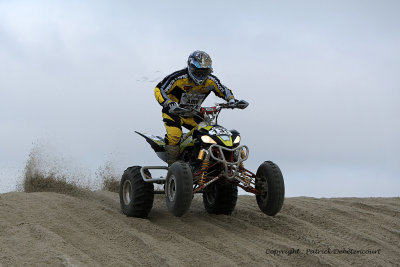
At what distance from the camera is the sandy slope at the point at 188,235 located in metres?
6.21

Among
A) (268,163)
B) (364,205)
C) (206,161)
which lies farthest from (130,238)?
(364,205)

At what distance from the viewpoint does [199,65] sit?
8.12m

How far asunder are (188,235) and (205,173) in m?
0.90

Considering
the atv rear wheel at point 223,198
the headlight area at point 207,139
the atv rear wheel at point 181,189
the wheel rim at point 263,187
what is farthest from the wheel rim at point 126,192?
the wheel rim at point 263,187

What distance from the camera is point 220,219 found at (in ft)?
28.1

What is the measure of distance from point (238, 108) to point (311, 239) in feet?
7.56

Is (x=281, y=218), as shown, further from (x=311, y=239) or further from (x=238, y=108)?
(x=238, y=108)

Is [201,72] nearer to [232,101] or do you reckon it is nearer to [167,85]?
[167,85]

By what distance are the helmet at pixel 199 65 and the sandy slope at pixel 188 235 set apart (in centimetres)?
232

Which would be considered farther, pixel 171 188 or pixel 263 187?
pixel 263 187

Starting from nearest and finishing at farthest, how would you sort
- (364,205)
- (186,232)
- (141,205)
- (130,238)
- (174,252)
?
(174,252) → (130,238) → (186,232) → (141,205) → (364,205)

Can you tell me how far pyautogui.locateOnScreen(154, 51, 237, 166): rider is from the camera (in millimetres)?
8203

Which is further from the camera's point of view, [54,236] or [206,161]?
[206,161]

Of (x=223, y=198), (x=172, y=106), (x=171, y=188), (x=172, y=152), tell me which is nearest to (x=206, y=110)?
(x=172, y=106)
